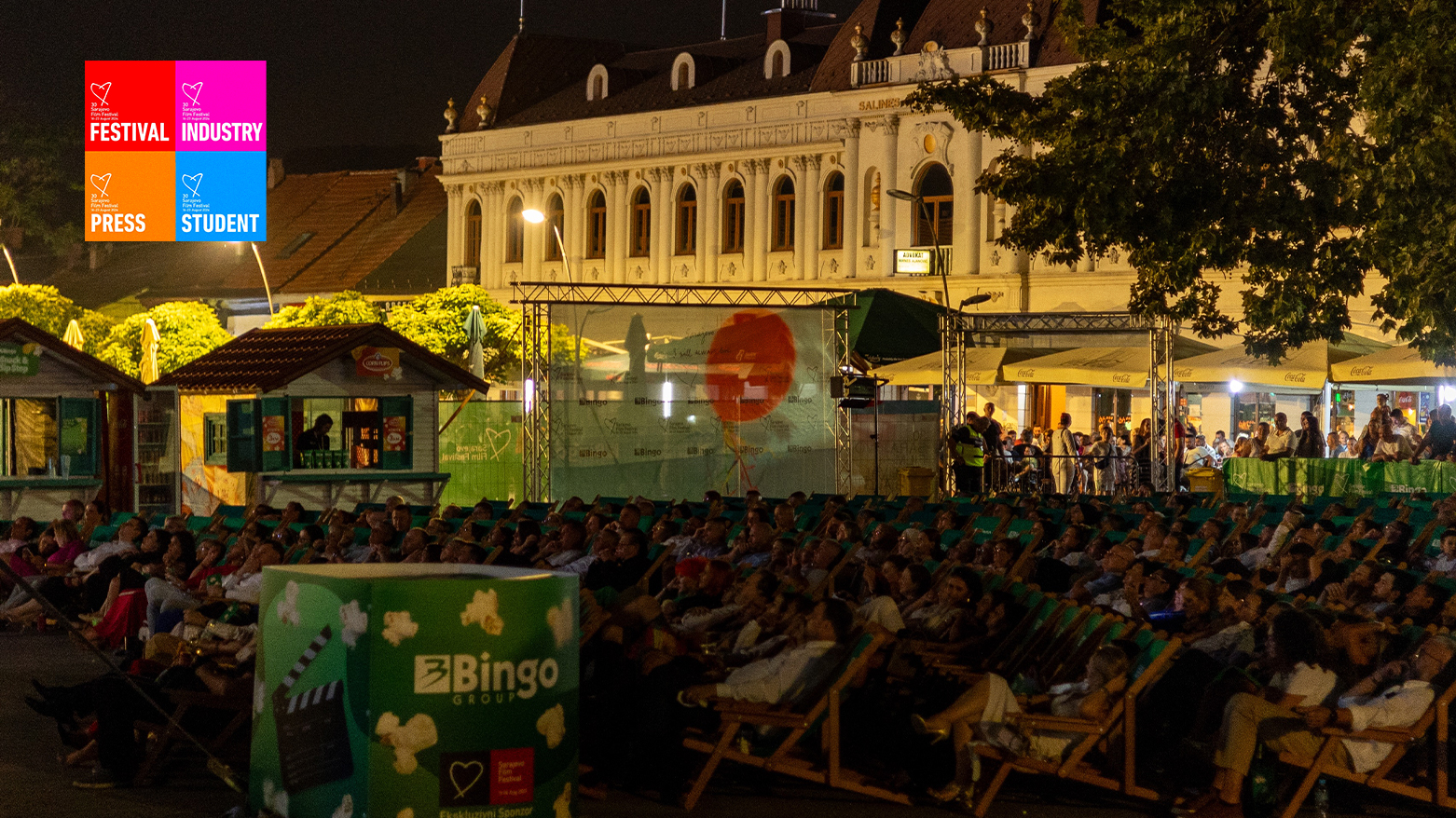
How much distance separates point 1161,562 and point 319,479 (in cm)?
1174

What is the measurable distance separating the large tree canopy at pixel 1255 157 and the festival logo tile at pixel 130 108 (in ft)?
91.7

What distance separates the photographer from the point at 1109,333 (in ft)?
85.8

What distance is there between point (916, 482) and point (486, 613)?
787 inches

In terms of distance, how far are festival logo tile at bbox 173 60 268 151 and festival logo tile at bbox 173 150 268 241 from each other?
24cm

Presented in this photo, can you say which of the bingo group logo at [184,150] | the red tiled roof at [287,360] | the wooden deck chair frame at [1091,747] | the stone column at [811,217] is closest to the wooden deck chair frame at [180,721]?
the wooden deck chair frame at [1091,747]

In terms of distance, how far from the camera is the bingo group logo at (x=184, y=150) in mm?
45719

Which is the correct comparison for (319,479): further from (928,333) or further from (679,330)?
(928,333)

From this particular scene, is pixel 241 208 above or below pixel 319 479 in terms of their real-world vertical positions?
above

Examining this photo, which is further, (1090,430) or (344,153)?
(344,153)

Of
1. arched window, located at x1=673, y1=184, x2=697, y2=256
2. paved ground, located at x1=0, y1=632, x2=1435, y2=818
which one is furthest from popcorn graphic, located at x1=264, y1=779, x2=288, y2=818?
arched window, located at x1=673, y1=184, x2=697, y2=256

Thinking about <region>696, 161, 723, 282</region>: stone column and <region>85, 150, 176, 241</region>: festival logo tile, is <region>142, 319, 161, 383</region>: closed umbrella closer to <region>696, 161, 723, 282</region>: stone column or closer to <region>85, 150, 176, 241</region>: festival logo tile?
<region>85, 150, 176, 241</region>: festival logo tile

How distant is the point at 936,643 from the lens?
10.3 metres

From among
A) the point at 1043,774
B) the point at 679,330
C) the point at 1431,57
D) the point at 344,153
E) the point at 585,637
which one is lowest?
the point at 1043,774

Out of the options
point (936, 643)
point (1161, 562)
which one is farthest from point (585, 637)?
point (1161, 562)
